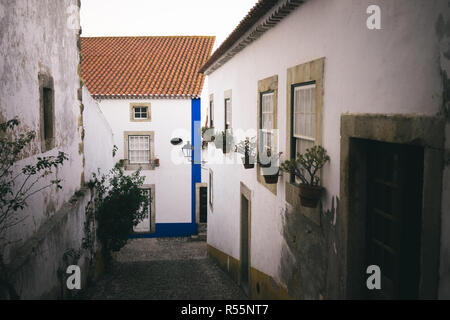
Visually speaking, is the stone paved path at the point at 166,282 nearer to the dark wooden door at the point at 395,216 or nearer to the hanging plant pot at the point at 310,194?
the hanging plant pot at the point at 310,194

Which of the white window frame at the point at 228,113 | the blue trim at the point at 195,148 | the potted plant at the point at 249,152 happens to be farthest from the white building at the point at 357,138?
the blue trim at the point at 195,148

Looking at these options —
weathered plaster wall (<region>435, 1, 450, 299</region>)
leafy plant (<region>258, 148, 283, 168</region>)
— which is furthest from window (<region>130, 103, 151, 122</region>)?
weathered plaster wall (<region>435, 1, 450, 299</region>)

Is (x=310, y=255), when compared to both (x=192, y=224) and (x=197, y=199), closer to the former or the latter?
(x=197, y=199)

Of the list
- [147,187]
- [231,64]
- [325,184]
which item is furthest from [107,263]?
[325,184]

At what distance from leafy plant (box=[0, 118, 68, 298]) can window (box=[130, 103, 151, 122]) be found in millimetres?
13715

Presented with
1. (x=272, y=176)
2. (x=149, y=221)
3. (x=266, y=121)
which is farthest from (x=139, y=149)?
(x=272, y=176)

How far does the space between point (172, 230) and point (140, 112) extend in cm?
554

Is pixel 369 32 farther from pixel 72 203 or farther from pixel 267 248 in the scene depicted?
pixel 72 203

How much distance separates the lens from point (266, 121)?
7645 mm

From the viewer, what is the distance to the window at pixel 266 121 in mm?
7305

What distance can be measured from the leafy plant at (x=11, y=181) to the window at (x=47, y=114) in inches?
32.6

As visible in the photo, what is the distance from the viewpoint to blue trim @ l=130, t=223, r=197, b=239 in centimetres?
2072

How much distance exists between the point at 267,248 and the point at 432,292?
15.6 ft
